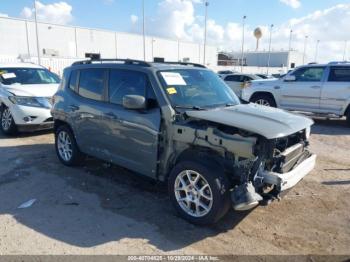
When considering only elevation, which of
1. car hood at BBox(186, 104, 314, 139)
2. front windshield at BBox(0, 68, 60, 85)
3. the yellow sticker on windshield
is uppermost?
the yellow sticker on windshield

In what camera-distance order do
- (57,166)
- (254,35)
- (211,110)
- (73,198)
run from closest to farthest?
(211,110) → (73,198) → (57,166) → (254,35)

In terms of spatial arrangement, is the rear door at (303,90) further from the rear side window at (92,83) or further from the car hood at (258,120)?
the rear side window at (92,83)

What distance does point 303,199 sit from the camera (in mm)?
4801

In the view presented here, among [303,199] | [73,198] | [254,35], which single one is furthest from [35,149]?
[254,35]

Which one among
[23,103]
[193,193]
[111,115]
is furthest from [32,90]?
[193,193]

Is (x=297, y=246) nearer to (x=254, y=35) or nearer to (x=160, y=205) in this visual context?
(x=160, y=205)

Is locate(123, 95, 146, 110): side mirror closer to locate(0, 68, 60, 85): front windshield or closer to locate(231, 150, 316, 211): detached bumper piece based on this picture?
locate(231, 150, 316, 211): detached bumper piece

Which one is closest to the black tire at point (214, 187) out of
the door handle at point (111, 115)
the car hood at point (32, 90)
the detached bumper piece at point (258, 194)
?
the detached bumper piece at point (258, 194)

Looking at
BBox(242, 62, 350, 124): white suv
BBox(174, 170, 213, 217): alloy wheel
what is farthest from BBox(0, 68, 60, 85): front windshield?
BBox(174, 170, 213, 217): alloy wheel

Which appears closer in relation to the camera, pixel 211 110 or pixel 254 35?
pixel 211 110

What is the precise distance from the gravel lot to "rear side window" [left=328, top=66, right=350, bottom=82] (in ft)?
16.3

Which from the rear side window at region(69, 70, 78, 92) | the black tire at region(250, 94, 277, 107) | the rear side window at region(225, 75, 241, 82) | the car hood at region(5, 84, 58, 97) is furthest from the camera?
the rear side window at region(225, 75, 241, 82)

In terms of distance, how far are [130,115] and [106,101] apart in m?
0.67

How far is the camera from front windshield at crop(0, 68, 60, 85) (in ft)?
30.2
